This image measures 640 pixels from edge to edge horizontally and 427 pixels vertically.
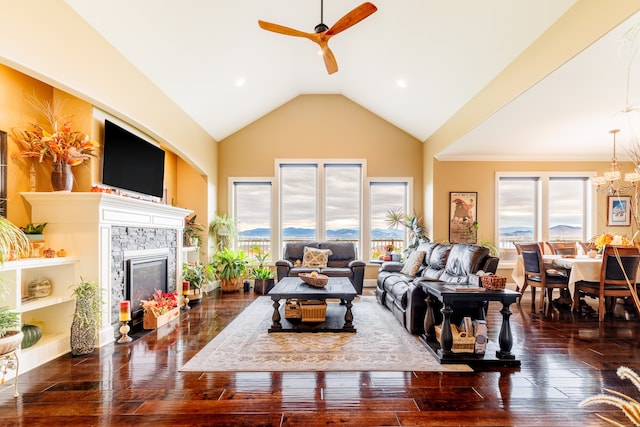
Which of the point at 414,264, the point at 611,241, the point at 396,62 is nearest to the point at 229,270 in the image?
the point at 414,264

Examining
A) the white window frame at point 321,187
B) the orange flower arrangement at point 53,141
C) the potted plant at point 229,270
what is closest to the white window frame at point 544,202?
the white window frame at point 321,187

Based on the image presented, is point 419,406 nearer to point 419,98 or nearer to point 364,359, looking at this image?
point 364,359

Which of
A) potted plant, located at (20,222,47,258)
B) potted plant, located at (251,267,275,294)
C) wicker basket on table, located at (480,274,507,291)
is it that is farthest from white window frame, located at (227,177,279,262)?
wicker basket on table, located at (480,274,507,291)

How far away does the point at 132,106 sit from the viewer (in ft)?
13.4

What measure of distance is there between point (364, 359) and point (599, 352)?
2.36 m

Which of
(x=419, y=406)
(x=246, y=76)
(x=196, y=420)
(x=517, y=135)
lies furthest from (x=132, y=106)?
→ (x=517, y=135)

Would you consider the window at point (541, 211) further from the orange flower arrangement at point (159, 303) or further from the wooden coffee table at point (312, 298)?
the orange flower arrangement at point (159, 303)

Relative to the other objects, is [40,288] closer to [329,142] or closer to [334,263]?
[334,263]

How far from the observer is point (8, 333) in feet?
8.18

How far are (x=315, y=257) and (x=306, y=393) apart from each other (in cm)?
384

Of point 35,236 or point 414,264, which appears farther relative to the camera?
point 414,264

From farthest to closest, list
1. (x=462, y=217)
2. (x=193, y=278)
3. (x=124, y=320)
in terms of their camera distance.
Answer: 1. (x=462, y=217)
2. (x=193, y=278)
3. (x=124, y=320)

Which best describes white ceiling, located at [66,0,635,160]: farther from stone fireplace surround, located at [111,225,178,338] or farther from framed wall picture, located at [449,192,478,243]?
stone fireplace surround, located at [111,225,178,338]

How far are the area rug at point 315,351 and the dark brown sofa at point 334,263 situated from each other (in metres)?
1.55
